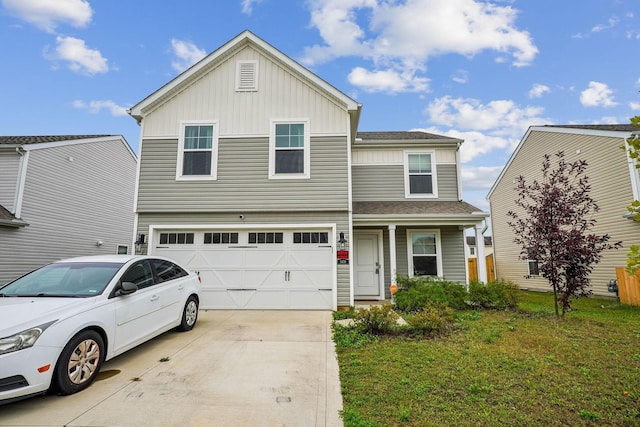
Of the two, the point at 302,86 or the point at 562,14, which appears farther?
the point at 562,14

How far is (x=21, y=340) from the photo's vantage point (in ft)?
10.5

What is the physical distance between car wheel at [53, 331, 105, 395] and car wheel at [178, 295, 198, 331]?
2.27 metres

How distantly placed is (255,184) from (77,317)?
19.3 feet

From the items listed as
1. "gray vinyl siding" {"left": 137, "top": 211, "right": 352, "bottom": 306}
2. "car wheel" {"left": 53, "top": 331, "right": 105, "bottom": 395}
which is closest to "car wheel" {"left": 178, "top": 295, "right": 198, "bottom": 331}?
"car wheel" {"left": 53, "top": 331, "right": 105, "bottom": 395}

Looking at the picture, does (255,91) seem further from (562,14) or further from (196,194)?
(562,14)

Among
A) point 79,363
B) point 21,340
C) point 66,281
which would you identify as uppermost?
point 66,281

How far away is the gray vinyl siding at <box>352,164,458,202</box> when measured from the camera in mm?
11281

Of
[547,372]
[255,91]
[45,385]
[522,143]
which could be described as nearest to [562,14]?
[522,143]

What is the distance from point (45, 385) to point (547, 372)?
6.02 m

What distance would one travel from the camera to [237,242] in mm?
9000

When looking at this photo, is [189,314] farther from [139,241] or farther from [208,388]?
[139,241]

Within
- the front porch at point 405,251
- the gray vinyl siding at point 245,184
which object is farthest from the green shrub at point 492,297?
the gray vinyl siding at point 245,184

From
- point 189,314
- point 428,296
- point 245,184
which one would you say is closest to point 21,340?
point 189,314

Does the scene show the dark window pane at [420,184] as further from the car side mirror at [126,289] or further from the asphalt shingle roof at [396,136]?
the car side mirror at [126,289]
